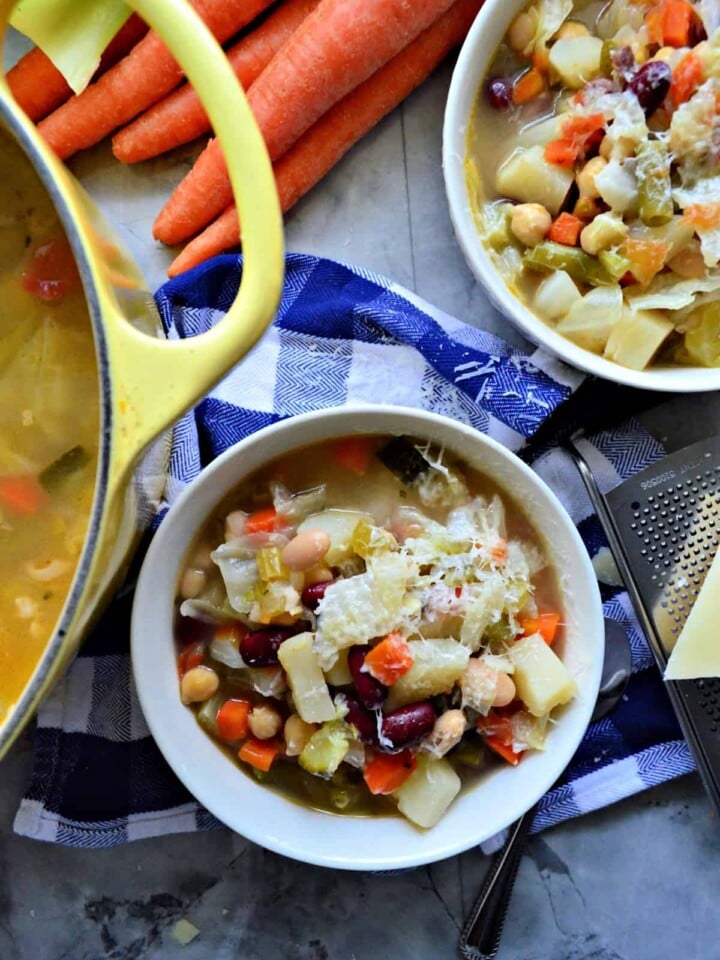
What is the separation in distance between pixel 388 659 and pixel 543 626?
348 mm

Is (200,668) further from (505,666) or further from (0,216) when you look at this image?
(0,216)

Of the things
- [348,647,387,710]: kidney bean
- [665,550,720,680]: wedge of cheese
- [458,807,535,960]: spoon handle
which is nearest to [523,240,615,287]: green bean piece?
[665,550,720,680]: wedge of cheese

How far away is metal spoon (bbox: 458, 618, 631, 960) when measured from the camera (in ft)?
6.68

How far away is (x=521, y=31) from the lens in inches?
77.9

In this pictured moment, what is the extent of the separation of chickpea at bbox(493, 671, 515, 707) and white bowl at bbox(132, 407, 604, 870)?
0.42 feet

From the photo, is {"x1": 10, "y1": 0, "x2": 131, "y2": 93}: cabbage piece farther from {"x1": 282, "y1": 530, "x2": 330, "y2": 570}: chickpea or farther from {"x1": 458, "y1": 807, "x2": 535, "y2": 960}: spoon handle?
{"x1": 458, "y1": 807, "x2": 535, "y2": 960}: spoon handle

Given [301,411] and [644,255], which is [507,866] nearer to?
[301,411]

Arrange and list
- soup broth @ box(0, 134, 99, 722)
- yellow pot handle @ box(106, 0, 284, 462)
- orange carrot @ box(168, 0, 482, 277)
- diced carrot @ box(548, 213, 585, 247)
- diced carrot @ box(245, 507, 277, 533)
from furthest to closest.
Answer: orange carrot @ box(168, 0, 482, 277)
diced carrot @ box(548, 213, 585, 247)
diced carrot @ box(245, 507, 277, 533)
soup broth @ box(0, 134, 99, 722)
yellow pot handle @ box(106, 0, 284, 462)

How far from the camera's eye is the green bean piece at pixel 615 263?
1933 millimetres

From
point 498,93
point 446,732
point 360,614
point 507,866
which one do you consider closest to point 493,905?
point 507,866

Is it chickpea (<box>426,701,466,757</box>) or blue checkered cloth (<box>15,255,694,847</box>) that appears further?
blue checkered cloth (<box>15,255,694,847</box>)

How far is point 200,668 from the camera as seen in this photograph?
73.7 inches

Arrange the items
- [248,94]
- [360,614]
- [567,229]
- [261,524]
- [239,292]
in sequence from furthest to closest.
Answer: [248,94] → [567,229] → [261,524] → [360,614] → [239,292]

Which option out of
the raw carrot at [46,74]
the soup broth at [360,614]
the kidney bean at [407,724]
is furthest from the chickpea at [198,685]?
the raw carrot at [46,74]
